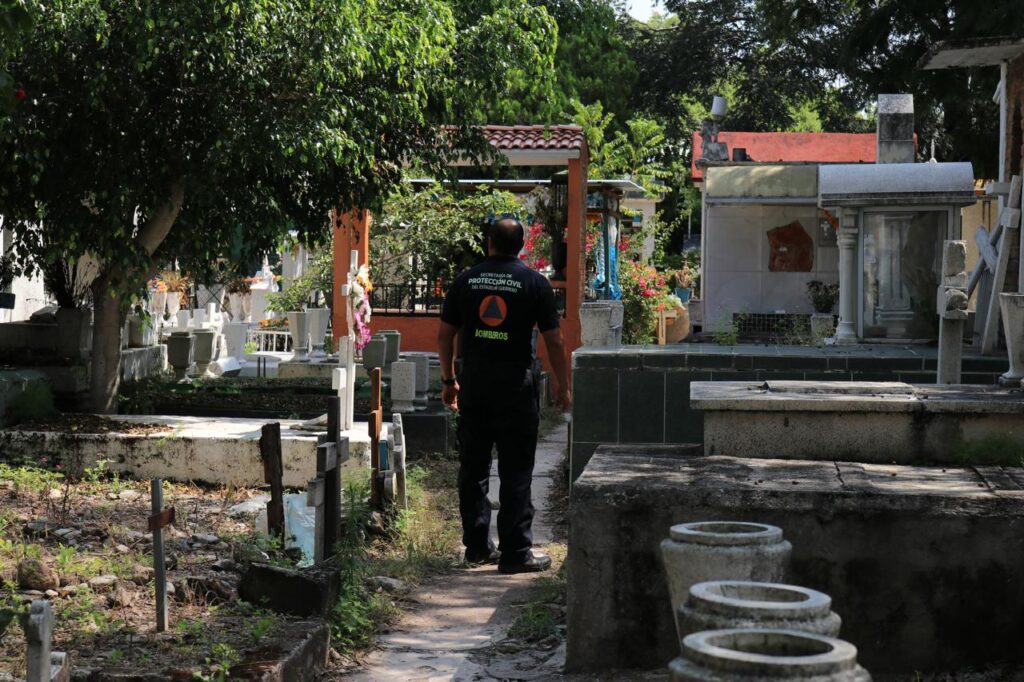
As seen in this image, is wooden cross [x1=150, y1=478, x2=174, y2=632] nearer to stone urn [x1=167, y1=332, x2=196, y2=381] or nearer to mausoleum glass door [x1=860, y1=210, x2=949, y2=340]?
mausoleum glass door [x1=860, y1=210, x2=949, y2=340]

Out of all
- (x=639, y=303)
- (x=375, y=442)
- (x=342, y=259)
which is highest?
(x=342, y=259)

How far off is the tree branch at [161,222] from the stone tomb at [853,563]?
7.20m

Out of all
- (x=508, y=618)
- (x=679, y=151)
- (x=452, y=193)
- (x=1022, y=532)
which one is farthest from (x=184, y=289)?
(x=1022, y=532)

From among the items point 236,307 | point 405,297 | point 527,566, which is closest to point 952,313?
point 527,566

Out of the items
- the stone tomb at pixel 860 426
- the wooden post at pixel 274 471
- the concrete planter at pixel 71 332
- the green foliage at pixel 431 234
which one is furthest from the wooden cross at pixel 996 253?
the green foliage at pixel 431 234

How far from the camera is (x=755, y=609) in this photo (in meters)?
3.30

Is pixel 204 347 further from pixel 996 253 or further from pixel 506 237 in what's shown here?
pixel 506 237

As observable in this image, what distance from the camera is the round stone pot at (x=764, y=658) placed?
2.89 m

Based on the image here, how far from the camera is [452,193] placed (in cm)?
2056

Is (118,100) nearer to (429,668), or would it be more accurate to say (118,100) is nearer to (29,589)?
(29,589)

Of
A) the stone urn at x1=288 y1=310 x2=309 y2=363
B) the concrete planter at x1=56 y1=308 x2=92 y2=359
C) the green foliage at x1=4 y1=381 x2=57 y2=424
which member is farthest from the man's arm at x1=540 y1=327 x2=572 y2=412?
the stone urn at x1=288 y1=310 x2=309 y2=363

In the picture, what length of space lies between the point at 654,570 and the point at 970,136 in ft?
59.6

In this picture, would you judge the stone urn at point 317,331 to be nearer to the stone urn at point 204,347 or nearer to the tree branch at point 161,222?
the stone urn at point 204,347

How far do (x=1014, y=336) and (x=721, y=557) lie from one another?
12.8 ft
